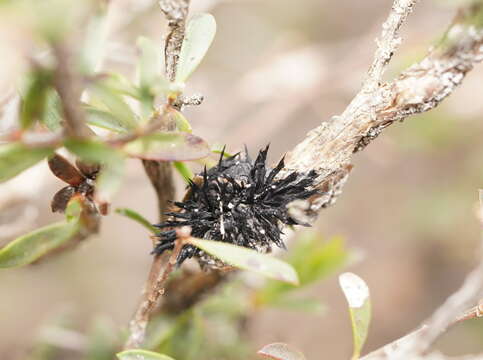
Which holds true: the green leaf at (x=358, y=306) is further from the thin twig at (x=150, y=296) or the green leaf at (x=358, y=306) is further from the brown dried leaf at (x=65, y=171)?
the brown dried leaf at (x=65, y=171)

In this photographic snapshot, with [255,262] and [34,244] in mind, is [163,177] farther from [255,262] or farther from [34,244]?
[255,262]

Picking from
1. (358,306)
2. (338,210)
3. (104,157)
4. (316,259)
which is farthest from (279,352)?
(338,210)

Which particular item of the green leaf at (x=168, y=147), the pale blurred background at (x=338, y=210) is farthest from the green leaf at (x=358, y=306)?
the pale blurred background at (x=338, y=210)

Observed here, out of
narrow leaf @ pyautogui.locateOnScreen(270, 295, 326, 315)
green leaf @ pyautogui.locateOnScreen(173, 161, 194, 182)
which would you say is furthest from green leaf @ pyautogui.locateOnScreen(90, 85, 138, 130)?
narrow leaf @ pyautogui.locateOnScreen(270, 295, 326, 315)

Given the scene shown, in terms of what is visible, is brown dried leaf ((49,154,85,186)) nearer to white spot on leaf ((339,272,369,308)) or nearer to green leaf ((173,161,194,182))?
green leaf ((173,161,194,182))

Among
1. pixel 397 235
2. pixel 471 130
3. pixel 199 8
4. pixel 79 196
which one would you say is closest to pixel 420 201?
pixel 397 235
